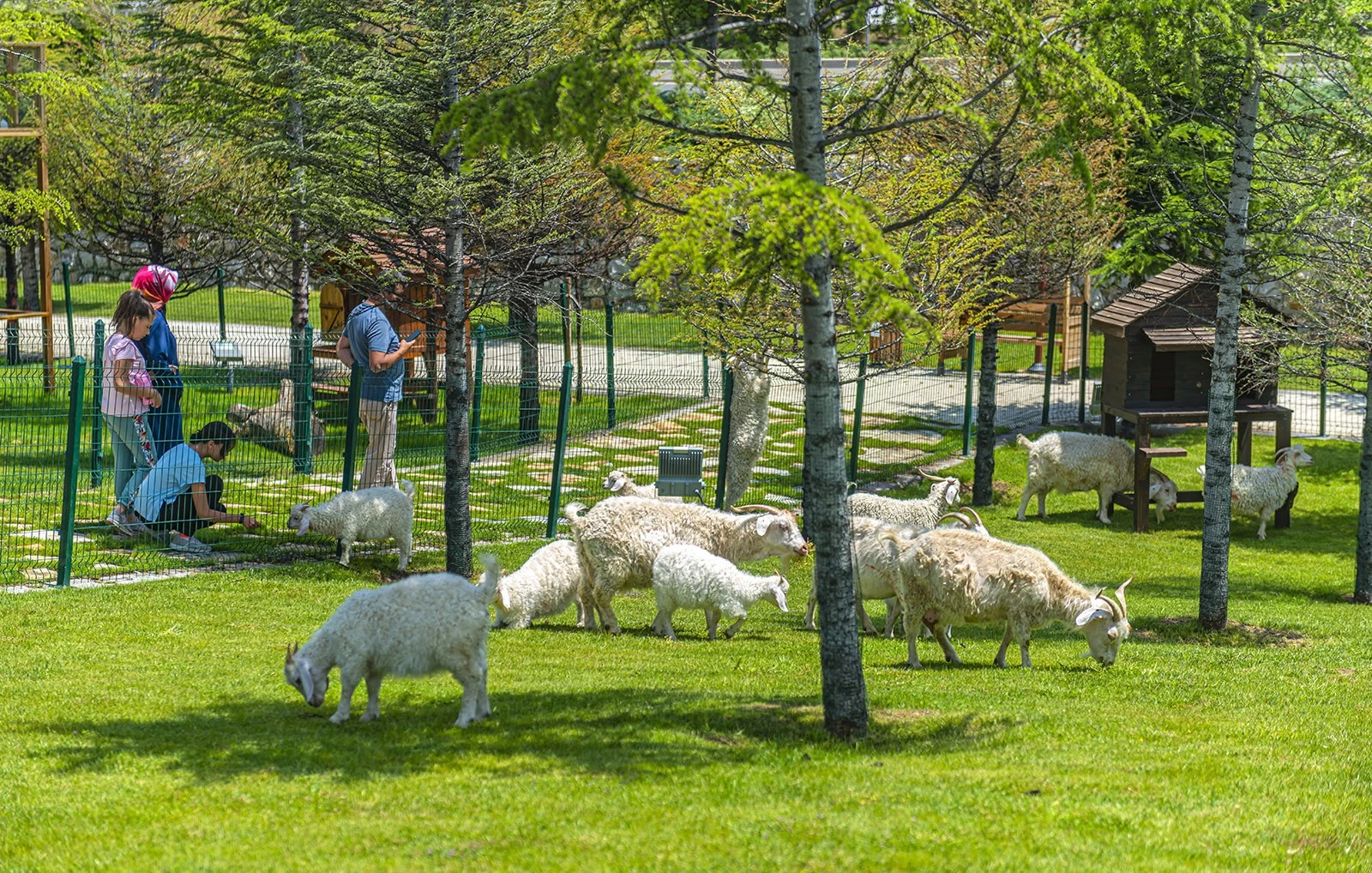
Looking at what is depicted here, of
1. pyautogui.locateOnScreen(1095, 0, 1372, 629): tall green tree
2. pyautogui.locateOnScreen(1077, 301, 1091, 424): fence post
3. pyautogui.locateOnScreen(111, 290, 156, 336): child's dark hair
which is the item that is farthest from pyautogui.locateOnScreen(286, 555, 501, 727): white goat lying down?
pyautogui.locateOnScreen(1077, 301, 1091, 424): fence post

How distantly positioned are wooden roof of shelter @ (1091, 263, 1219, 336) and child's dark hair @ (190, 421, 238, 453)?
12438mm

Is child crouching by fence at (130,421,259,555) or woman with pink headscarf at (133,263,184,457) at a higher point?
woman with pink headscarf at (133,263,184,457)

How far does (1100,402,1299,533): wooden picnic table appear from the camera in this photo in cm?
1905

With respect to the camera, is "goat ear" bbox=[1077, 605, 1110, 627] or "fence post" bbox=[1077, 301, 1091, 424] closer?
"goat ear" bbox=[1077, 605, 1110, 627]

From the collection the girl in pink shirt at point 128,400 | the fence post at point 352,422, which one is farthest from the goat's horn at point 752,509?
the girl in pink shirt at point 128,400

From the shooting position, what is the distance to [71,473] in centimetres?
1213

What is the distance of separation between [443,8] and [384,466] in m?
4.96

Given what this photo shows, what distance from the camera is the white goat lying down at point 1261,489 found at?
61.6ft

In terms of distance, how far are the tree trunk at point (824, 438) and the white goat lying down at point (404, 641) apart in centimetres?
179

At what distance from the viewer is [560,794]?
21.1 feet

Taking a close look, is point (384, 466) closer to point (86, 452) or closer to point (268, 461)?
point (268, 461)

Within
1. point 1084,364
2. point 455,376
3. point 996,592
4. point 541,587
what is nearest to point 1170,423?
point 1084,364

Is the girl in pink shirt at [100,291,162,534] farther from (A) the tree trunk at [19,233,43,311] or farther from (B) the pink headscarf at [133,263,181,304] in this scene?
(A) the tree trunk at [19,233,43,311]

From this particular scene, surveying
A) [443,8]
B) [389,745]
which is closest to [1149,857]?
[389,745]
